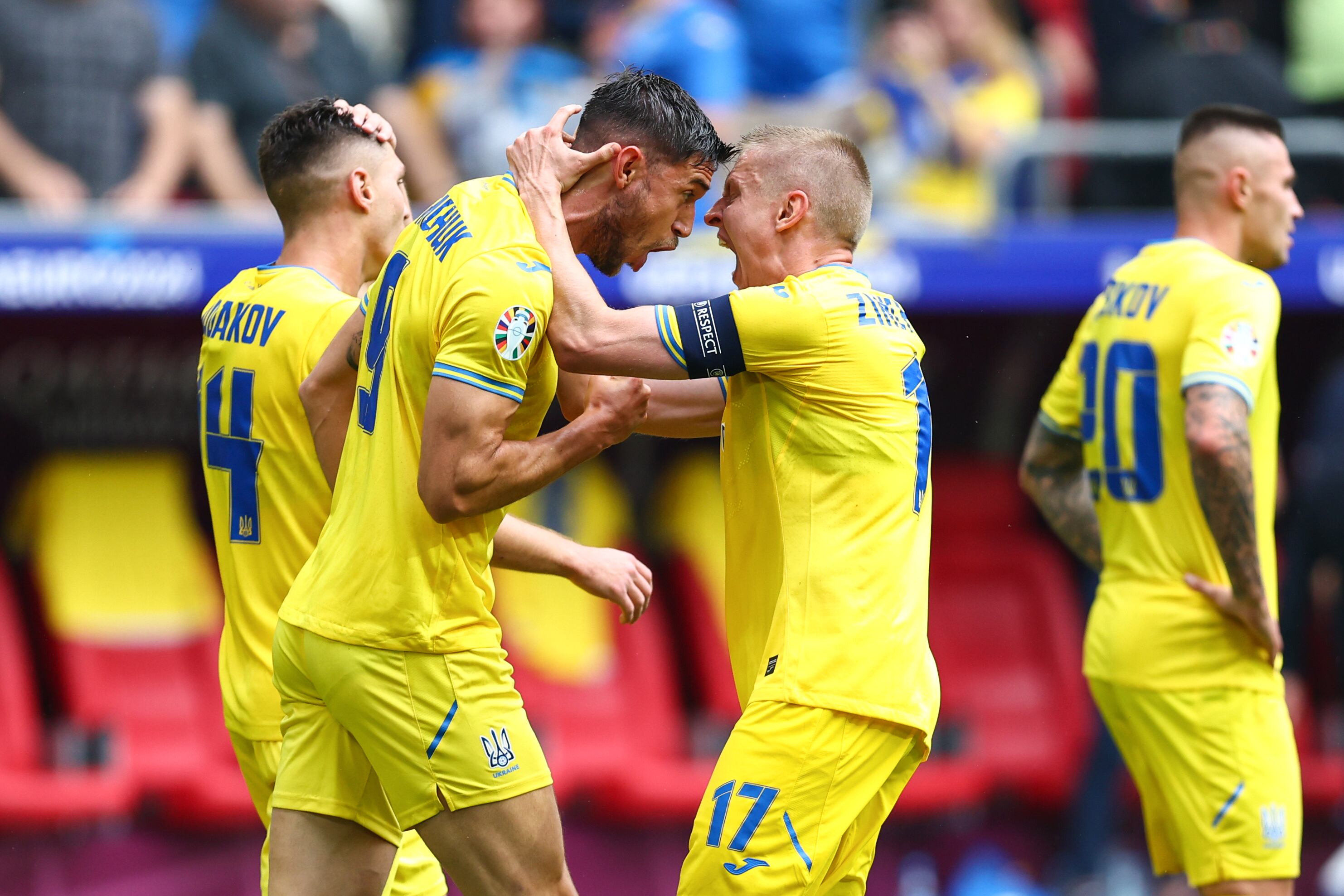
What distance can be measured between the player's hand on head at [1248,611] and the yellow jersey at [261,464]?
238cm

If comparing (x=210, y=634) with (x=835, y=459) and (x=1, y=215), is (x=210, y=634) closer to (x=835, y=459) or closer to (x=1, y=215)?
(x=1, y=215)

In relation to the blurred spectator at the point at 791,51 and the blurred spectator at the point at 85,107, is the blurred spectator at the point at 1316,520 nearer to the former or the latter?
the blurred spectator at the point at 791,51

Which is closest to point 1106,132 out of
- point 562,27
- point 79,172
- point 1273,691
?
point 562,27

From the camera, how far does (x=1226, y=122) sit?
501 cm

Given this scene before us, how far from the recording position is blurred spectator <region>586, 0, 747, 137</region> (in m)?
8.12

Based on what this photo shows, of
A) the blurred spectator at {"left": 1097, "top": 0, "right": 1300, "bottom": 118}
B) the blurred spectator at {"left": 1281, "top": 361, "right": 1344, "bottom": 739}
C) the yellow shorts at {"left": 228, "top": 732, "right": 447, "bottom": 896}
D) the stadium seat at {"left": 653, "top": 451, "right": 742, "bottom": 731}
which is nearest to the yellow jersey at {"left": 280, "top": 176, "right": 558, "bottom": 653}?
the yellow shorts at {"left": 228, "top": 732, "right": 447, "bottom": 896}

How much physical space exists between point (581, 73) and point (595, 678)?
2.92 meters

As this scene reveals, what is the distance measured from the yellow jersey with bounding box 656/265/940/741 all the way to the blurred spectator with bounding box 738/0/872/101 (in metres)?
5.28

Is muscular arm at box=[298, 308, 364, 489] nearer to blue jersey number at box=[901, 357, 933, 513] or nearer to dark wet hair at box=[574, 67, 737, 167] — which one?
dark wet hair at box=[574, 67, 737, 167]

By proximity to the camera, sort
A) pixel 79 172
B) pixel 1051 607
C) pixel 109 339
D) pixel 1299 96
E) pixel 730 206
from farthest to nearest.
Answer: pixel 1299 96, pixel 1051 607, pixel 109 339, pixel 79 172, pixel 730 206

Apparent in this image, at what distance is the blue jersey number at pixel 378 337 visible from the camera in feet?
11.8

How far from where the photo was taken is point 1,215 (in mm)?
6824

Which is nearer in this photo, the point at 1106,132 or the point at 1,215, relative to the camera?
the point at 1,215

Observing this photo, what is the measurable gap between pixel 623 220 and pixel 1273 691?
235 cm
